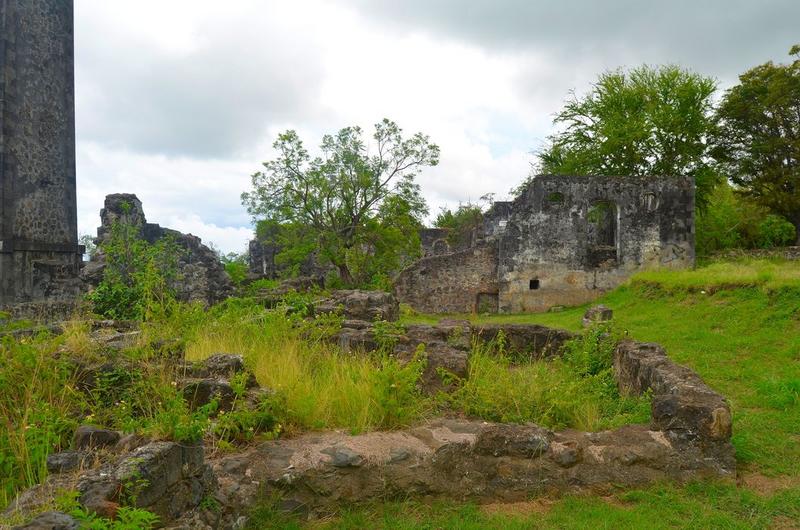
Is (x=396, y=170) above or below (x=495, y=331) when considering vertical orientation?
above

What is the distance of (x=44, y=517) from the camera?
7.34 ft

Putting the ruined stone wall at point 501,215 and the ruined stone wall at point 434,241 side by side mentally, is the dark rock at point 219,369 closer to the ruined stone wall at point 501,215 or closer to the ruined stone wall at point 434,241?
the ruined stone wall at point 501,215

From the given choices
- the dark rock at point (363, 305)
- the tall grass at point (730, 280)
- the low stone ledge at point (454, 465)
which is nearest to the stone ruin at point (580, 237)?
the tall grass at point (730, 280)

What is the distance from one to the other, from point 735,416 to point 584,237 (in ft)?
44.0

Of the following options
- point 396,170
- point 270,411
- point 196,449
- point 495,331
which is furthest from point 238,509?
point 396,170

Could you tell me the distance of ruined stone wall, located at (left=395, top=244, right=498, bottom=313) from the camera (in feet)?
64.7

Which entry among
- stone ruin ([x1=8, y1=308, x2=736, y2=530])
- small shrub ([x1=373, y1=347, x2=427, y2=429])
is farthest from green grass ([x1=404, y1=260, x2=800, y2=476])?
small shrub ([x1=373, y1=347, x2=427, y2=429])

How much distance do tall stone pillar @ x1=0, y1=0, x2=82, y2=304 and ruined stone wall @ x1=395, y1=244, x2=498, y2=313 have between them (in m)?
10.2

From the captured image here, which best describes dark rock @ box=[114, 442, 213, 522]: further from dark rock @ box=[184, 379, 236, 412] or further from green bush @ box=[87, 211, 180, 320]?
green bush @ box=[87, 211, 180, 320]

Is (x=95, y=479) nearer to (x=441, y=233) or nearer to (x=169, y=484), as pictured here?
(x=169, y=484)

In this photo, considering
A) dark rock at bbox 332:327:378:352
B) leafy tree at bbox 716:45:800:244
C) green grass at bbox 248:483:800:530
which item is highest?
leafy tree at bbox 716:45:800:244

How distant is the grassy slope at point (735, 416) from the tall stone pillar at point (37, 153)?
12.5 m

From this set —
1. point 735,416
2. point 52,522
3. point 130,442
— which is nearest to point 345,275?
point 735,416

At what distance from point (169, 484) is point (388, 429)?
6.34 feet
